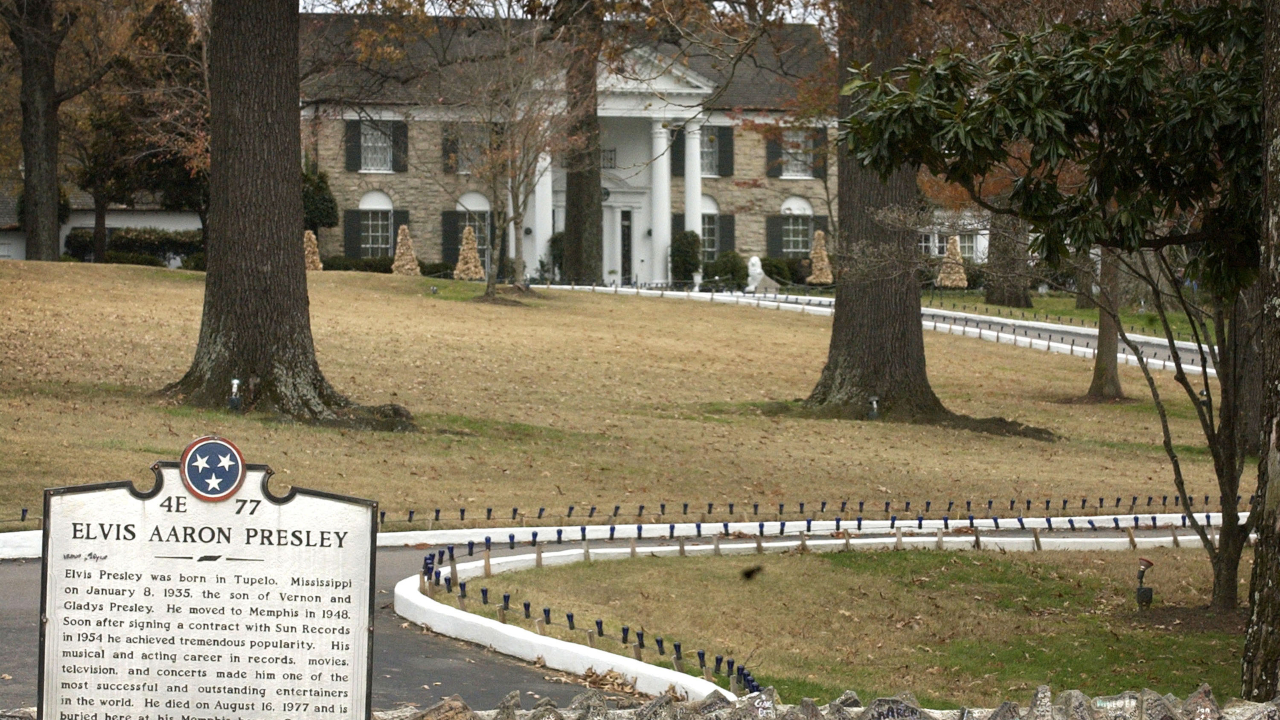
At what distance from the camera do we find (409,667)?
8047 millimetres

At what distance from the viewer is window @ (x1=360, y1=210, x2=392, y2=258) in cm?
4866

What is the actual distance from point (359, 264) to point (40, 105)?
13816 mm

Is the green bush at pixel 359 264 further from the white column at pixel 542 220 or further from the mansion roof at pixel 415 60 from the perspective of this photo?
the mansion roof at pixel 415 60

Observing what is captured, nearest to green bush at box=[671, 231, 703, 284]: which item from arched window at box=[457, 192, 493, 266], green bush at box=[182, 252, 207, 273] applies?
arched window at box=[457, 192, 493, 266]

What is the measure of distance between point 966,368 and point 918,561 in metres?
19.1

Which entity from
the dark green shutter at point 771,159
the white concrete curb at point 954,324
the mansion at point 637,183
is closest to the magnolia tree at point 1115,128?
the white concrete curb at point 954,324

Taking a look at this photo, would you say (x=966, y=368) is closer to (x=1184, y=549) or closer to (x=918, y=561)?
(x=1184, y=549)

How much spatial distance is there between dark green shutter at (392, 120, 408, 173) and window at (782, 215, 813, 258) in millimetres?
13930

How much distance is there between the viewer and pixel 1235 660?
9.05 meters

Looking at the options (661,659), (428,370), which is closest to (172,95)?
(428,370)

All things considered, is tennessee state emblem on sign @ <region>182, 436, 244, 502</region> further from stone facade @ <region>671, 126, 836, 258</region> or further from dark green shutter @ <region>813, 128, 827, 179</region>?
stone facade @ <region>671, 126, 836, 258</region>

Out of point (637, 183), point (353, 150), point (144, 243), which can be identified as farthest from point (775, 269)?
point (144, 243)

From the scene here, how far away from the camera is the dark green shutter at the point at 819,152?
132ft

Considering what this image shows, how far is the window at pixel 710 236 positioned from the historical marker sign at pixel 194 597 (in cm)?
4752
